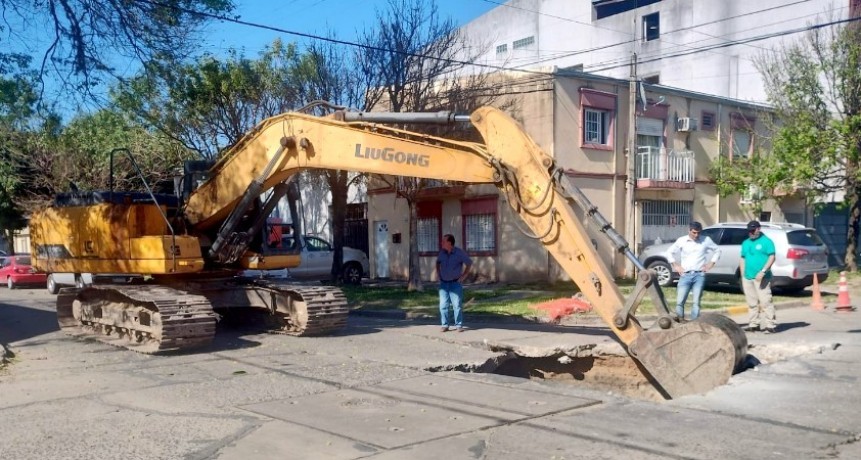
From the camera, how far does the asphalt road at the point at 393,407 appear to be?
6402mm

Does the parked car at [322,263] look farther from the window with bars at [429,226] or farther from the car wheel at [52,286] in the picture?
the car wheel at [52,286]

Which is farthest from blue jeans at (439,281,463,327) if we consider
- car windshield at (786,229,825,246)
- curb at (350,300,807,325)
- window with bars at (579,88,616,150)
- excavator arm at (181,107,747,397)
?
window with bars at (579,88,616,150)

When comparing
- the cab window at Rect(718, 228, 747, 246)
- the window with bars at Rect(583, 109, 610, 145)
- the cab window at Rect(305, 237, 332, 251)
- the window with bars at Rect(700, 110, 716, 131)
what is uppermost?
the window with bars at Rect(700, 110, 716, 131)

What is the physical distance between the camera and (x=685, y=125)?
25.0m

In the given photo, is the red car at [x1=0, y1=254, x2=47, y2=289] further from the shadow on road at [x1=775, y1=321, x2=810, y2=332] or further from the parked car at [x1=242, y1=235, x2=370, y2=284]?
the shadow on road at [x1=775, y1=321, x2=810, y2=332]

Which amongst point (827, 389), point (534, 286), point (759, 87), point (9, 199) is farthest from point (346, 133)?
point (759, 87)

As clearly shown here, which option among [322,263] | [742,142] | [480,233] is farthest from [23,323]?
[742,142]

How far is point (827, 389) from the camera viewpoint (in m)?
8.52

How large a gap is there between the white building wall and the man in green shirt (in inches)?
707

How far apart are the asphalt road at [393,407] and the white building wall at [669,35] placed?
68.2ft

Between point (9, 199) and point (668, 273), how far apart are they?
2368 centimetres

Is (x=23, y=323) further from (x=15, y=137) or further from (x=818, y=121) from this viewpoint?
(x=818, y=121)

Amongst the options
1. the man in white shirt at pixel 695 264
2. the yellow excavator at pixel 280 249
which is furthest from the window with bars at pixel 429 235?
the man in white shirt at pixel 695 264

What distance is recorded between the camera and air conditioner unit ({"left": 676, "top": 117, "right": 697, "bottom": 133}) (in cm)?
2492
